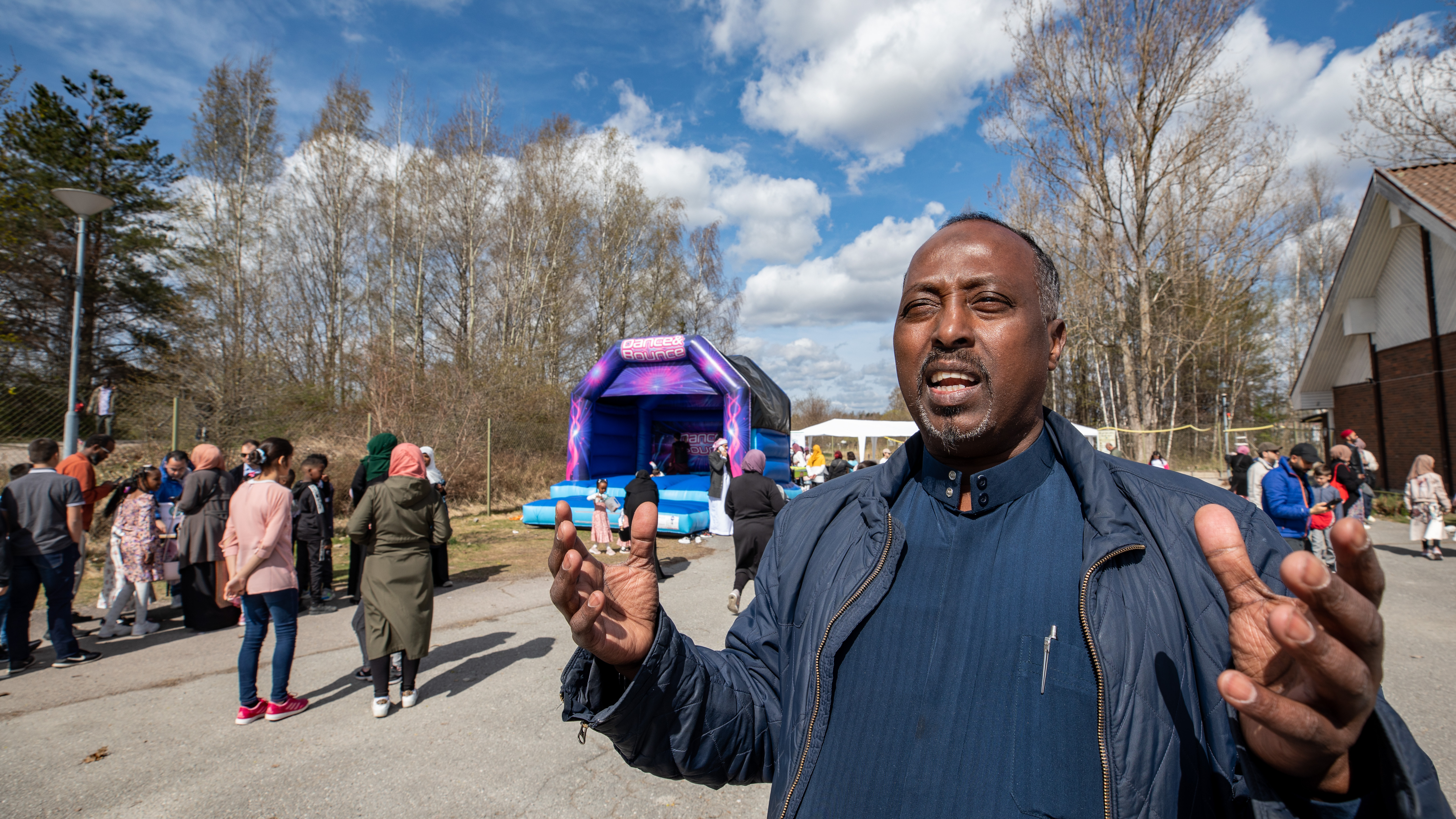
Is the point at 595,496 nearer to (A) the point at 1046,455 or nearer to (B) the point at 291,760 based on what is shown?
(B) the point at 291,760

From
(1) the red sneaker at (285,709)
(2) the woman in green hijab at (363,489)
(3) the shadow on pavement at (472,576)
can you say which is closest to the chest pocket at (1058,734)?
(2) the woman in green hijab at (363,489)

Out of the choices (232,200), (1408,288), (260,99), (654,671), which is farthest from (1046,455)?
(260,99)

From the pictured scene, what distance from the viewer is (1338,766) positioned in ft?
2.82

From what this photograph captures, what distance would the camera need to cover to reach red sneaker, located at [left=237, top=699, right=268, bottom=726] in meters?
4.11

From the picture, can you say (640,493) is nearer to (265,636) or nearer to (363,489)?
(363,489)

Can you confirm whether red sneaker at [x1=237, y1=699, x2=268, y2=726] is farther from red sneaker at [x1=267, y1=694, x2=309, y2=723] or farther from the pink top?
the pink top

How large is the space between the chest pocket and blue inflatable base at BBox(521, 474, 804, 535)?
10.0 meters

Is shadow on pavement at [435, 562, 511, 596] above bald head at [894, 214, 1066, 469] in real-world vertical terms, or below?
below

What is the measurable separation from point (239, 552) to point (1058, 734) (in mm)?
4899

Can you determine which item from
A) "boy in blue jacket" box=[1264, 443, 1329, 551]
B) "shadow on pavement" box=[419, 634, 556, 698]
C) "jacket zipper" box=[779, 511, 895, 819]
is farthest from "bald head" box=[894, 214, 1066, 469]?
"boy in blue jacket" box=[1264, 443, 1329, 551]

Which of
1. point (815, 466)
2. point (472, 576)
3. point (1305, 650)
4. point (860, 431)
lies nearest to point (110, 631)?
point (472, 576)

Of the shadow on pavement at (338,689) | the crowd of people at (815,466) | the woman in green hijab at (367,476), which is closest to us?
the shadow on pavement at (338,689)

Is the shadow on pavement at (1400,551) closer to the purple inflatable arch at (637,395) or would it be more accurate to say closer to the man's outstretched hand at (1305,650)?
the purple inflatable arch at (637,395)

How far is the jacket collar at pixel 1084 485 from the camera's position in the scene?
1.19 m
